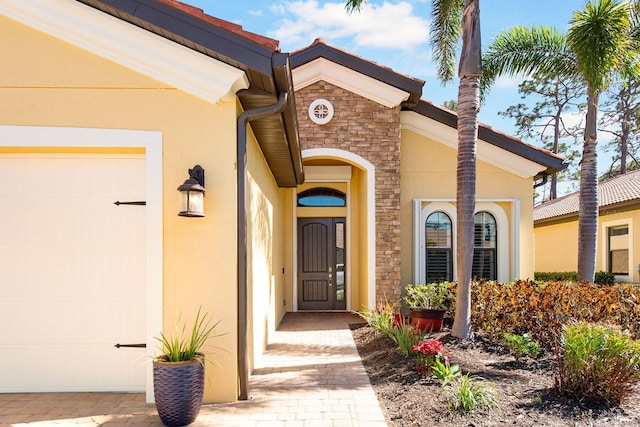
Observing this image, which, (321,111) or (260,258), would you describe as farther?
(321,111)

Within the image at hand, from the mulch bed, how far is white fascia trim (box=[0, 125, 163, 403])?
2.53 meters

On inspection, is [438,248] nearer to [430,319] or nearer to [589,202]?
[430,319]

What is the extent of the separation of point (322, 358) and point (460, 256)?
104 inches

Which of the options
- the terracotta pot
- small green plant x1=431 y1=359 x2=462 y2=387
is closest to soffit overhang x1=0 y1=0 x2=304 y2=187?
small green plant x1=431 y1=359 x2=462 y2=387

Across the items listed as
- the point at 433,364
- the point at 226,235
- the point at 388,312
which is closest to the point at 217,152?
the point at 226,235

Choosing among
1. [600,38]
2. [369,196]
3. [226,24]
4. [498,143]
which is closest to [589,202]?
[498,143]

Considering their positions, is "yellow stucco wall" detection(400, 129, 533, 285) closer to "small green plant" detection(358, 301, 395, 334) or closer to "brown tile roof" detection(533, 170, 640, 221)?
"small green plant" detection(358, 301, 395, 334)

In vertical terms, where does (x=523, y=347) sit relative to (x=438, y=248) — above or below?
below

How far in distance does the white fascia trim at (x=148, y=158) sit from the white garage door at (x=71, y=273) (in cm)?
30

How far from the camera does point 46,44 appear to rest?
15.6 feet

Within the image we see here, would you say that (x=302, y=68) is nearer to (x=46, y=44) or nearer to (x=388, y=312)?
(x=388, y=312)

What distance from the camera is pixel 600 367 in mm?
4496

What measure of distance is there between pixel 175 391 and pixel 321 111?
759 centimetres

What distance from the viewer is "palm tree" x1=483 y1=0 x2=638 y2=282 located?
907cm
